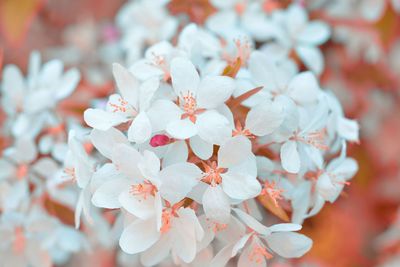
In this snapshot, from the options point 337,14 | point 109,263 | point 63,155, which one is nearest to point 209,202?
point 63,155

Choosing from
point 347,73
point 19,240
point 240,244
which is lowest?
point 347,73

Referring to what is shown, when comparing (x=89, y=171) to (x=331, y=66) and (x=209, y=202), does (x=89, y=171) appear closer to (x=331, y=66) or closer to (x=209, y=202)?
(x=209, y=202)

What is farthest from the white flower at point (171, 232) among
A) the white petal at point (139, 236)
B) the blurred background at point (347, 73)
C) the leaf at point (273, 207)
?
the blurred background at point (347, 73)

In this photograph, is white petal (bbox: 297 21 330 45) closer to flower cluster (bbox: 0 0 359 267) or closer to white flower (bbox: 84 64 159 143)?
flower cluster (bbox: 0 0 359 267)

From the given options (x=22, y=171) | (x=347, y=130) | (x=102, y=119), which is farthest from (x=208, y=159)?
(x=22, y=171)

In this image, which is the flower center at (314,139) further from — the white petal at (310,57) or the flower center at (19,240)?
the flower center at (19,240)

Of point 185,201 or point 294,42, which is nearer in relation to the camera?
point 185,201

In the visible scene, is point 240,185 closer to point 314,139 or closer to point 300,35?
point 314,139
